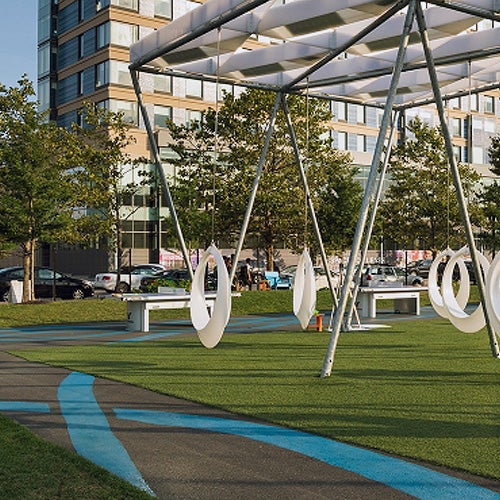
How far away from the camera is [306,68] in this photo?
18719mm

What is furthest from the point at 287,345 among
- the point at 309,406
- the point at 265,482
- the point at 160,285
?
the point at 265,482

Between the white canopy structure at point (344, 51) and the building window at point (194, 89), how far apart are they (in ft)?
140

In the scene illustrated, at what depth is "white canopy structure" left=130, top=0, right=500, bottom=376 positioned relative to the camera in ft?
43.9

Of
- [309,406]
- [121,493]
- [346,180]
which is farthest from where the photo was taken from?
[346,180]

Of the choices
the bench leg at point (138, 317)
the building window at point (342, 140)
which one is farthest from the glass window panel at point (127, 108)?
the bench leg at point (138, 317)

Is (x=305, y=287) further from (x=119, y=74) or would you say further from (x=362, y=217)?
(x=119, y=74)

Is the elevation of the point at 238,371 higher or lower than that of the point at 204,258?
lower

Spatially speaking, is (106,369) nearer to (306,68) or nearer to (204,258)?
(204,258)

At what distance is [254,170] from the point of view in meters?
38.8

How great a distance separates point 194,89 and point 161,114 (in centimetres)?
363

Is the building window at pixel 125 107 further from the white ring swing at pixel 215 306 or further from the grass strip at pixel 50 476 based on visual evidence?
the grass strip at pixel 50 476

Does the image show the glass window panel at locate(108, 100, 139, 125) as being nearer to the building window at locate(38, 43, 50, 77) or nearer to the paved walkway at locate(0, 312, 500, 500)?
the building window at locate(38, 43, 50, 77)

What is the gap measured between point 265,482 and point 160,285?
19.3 metres

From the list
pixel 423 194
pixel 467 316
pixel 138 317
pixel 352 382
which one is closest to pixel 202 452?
pixel 352 382
